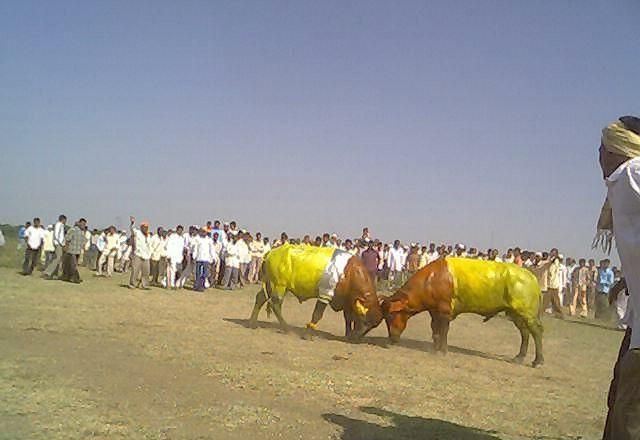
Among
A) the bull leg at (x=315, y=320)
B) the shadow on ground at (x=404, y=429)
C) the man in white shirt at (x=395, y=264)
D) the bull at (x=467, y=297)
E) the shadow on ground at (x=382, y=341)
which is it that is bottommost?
the shadow on ground at (x=404, y=429)

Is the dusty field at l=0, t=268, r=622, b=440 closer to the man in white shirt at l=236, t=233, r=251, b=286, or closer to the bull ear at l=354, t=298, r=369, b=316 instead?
the bull ear at l=354, t=298, r=369, b=316

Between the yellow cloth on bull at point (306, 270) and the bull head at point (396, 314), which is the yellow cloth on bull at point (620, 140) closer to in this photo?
the bull head at point (396, 314)

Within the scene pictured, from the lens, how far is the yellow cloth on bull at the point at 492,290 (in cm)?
1096

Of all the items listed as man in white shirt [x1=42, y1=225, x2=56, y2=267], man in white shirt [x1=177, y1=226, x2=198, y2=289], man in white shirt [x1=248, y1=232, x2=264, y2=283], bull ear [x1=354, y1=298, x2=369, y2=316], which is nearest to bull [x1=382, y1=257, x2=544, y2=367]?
bull ear [x1=354, y1=298, x2=369, y2=316]

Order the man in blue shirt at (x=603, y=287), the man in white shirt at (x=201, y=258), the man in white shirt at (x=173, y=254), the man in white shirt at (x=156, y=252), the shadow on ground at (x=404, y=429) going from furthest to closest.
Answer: the man in blue shirt at (x=603, y=287) → the man in white shirt at (x=201, y=258) → the man in white shirt at (x=173, y=254) → the man in white shirt at (x=156, y=252) → the shadow on ground at (x=404, y=429)

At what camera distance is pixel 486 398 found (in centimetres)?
757

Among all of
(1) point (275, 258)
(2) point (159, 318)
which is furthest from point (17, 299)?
(1) point (275, 258)

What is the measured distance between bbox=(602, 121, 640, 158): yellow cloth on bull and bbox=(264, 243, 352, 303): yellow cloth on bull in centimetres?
823

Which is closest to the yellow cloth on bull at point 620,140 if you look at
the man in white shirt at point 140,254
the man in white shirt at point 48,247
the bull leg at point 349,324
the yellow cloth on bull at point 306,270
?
the yellow cloth on bull at point 306,270

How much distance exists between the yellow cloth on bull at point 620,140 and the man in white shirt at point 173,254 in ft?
58.4

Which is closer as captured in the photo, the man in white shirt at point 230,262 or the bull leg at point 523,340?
the bull leg at point 523,340

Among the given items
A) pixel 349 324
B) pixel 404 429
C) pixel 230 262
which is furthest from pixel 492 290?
pixel 230 262

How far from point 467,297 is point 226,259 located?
39.6 feet

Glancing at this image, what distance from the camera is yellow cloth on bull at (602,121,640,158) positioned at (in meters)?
3.22
